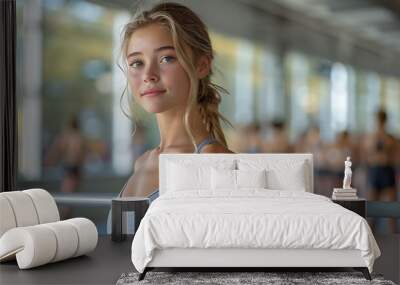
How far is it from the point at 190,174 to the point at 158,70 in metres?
1.29

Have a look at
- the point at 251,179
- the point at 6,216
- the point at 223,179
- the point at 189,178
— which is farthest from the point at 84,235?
the point at 251,179


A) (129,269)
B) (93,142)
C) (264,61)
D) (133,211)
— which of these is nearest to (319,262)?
(129,269)

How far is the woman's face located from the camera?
6.70m

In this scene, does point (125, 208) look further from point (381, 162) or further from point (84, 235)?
point (381, 162)

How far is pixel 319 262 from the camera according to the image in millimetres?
4441

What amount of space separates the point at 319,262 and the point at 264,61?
3.75m

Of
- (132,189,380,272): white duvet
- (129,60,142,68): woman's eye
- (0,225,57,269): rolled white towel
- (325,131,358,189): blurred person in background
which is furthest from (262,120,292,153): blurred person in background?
(0,225,57,269): rolled white towel

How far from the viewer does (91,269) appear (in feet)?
16.2

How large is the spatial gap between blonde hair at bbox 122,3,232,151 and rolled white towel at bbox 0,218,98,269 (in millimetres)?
2051

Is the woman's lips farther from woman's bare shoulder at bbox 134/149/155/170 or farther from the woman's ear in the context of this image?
woman's bare shoulder at bbox 134/149/155/170

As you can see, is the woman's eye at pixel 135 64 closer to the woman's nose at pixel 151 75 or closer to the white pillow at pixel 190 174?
the woman's nose at pixel 151 75

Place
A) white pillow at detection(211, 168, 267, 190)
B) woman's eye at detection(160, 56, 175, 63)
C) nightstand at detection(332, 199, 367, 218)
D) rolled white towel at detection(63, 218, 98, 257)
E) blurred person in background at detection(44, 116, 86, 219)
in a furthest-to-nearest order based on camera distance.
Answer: blurred person in background at detection(44, 116, 86, 219), woman's eye at detection(160, 56, 175, 63), nightstand at detection(332, 199, 367, 218), white pillow at detection(211, 168, 267, 190), rolled white towel at detection(63, 218, 98, 257)

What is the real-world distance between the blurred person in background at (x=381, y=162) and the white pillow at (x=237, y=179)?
2.16m

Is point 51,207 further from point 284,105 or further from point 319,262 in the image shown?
point 284,105
